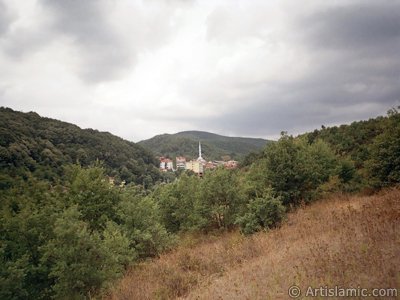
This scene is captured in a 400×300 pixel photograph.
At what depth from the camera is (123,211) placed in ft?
62.1

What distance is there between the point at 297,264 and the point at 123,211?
48.1 ft

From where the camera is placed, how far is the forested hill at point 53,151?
65000 mm

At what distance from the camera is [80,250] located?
10562mm

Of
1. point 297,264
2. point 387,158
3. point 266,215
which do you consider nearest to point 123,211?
point 266,215

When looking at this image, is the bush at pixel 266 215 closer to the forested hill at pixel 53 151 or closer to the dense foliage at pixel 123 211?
the dense foliage at pixel 123 211

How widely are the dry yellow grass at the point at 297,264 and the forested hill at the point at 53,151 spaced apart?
30.1 m

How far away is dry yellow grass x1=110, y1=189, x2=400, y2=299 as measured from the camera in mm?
5230

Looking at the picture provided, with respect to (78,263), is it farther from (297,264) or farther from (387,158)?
(387,158)

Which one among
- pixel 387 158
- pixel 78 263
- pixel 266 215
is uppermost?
pixel 387 158

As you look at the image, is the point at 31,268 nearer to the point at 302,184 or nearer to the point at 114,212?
the point at 114,212

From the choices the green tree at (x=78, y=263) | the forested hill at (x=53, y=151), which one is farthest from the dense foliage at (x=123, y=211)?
the forested hill at (x=53, y=151)

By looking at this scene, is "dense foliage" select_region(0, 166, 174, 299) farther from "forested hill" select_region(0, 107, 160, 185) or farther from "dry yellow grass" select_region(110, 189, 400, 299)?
"forested hill" select_region(0, 107, 160, 185)

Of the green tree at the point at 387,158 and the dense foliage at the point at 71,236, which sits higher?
the green tree at the point at 387,158

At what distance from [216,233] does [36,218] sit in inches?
496
